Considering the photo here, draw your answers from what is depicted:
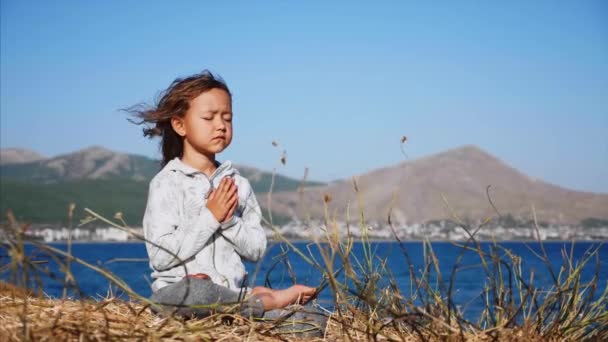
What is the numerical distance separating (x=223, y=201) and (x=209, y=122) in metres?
0.60

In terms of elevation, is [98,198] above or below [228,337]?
below

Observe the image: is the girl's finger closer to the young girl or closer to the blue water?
the young girl

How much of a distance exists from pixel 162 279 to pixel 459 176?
19528cm

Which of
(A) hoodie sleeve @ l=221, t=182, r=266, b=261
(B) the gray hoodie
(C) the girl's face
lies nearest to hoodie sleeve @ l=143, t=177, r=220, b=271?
(B) the gray hoodie

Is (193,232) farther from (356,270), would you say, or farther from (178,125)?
(356,270)

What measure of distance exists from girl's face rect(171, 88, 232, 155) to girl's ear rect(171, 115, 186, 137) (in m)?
0.04

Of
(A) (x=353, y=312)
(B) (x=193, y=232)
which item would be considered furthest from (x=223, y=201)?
(A) (x=353, y=312)

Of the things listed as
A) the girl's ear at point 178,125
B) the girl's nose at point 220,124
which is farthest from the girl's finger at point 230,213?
the girl's ear at point 178,125

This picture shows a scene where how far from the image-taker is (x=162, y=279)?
12.6 ft

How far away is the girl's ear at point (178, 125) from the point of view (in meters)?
4.32

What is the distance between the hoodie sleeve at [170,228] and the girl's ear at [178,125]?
0.35m

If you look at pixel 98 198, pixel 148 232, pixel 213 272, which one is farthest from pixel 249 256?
pixel 98 198

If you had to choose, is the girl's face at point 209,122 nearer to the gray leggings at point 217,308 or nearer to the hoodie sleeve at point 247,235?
the hoodie sleeve at point 247,235

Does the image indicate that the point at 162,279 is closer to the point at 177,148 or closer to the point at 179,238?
the point at 179,238
